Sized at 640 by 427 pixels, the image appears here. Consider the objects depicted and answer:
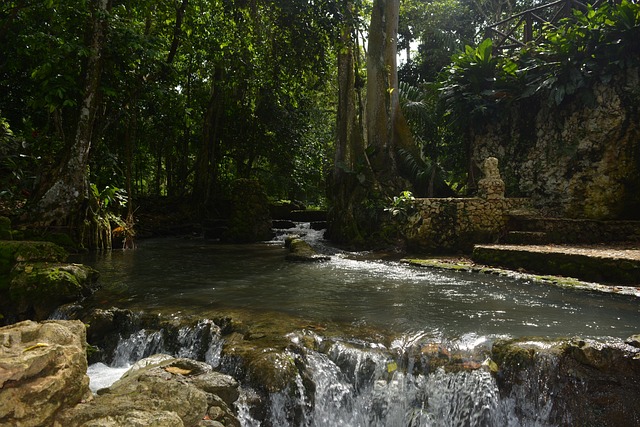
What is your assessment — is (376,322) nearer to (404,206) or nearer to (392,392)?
(392,392)

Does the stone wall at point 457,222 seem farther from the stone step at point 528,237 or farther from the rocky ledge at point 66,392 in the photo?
the rocky ledge at point 66,392

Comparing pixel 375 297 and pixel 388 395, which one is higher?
pixel 375 297

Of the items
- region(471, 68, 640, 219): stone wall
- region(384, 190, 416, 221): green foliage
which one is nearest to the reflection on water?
region(384, 190, 416, 221): green foliage

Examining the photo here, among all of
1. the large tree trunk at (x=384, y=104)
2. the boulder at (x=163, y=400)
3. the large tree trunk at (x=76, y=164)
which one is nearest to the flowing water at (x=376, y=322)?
the boulder at (x=163, y=400)

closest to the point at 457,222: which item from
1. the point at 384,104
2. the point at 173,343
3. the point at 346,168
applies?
the point at 346,168

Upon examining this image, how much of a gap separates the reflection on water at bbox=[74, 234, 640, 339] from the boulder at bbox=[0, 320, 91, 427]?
11.2 feet

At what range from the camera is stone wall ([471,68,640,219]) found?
37.0ft

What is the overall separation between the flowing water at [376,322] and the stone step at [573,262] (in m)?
0.74

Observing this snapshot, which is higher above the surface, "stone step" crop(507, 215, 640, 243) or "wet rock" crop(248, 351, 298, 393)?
"stone step" crop(507, 215, 640, 243)

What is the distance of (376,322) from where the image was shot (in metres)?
5.73

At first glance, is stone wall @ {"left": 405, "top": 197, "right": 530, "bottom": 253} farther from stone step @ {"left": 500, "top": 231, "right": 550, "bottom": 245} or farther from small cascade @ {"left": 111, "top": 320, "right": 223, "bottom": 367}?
small cascade @ {"left": 111, "top": 320, "right": 223, "bottom": 367}

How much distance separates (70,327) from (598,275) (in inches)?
Answer: 325

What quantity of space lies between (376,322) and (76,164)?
8433 mm

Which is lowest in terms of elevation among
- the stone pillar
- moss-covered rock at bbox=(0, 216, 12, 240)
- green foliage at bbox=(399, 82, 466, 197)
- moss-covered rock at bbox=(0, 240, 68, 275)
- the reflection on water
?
the reflection on water
